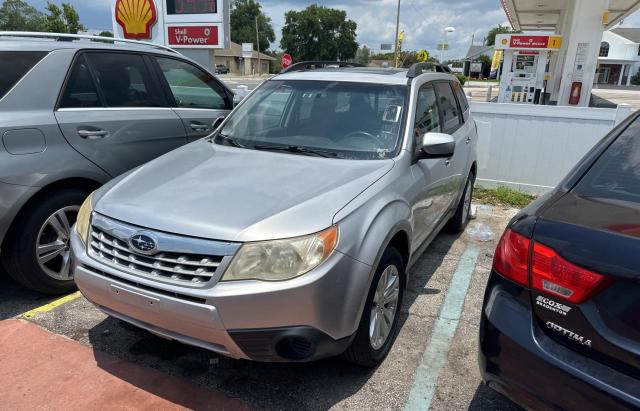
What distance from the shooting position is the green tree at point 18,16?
57647 mm

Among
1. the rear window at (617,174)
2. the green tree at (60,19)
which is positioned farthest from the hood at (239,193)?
the green tree at (60,19)

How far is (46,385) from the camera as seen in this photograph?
2.69m

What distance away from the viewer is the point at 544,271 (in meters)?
1.81

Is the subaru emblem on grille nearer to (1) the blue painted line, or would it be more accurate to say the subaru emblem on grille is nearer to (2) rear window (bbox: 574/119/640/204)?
(1) the blue painted line

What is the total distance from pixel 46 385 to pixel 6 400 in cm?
20

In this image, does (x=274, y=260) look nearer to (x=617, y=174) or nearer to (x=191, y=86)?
(x=617, y=174)

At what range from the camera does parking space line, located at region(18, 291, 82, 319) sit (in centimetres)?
340

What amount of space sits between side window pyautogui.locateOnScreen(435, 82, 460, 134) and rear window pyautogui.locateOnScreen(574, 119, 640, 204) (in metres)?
1.94

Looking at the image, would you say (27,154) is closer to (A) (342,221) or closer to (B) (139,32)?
(A) (342,221)

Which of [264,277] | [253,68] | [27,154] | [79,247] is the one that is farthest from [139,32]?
[253,68]

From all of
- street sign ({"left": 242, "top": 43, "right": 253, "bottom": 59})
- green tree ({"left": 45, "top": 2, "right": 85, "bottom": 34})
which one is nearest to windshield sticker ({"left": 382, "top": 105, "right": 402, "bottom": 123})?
green tree ({"left": 45, "top": 2, "right": 85, "bottom": 34})

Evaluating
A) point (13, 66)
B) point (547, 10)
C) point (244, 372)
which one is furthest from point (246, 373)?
point (547, 10)

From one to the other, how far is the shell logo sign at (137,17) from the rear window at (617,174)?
11739 mm

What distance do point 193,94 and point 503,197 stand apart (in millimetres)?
4223
